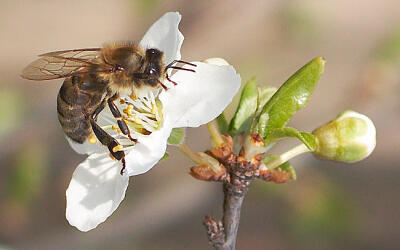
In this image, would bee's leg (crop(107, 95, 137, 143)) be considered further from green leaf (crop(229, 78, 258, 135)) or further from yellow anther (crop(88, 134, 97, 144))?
green leaf (crop(229, 78, 258, 135))

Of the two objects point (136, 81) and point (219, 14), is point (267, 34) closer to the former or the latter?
point (219, 14)

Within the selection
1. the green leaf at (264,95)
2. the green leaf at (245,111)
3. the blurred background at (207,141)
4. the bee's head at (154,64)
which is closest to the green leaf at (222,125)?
the green leaf at (245,111)

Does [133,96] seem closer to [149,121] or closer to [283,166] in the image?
[149,121]

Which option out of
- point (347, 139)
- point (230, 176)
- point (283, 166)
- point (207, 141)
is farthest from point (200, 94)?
point (207, 141)

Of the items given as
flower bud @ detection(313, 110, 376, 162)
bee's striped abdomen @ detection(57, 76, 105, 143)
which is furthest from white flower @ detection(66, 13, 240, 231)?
flower bud @ detection(313, 110, 376, 162)

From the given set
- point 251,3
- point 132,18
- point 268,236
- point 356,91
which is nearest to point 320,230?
point 268,236

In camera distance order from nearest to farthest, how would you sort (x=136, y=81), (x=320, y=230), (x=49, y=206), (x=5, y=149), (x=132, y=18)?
1. (x=136, y=81)
2. (x=5, y=149)
3. (x=320, y=230)
4. (x=49, y=206)
5. (x=132, y=18)
